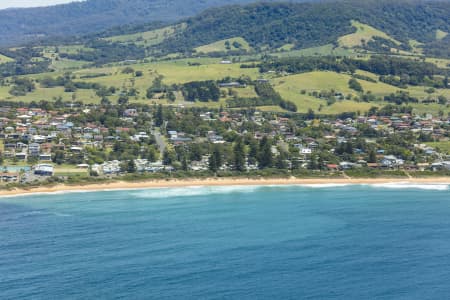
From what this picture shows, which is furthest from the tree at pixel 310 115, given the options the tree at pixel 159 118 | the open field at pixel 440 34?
the open field at pixel 440 34

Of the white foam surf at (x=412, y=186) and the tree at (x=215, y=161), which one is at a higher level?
the tree at (x=215, y=161)

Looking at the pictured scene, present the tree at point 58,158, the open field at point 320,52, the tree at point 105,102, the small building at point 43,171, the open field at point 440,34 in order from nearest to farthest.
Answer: the small building at point 43,171
the tree at point 58,158
the tree at point 105,102
the open field at point 320,52
the open field at point 440,34

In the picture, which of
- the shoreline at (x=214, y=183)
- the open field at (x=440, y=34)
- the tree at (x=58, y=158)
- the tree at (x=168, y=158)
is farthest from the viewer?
the open field at (x=440, y=34)

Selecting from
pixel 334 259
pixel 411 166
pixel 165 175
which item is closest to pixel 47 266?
pixel 334 259

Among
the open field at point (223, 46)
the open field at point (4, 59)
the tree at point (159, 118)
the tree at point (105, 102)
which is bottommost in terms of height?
the tree at point (159, 118)

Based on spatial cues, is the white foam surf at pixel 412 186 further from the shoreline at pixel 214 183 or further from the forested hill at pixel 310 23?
the forested hill at pixel 310 23

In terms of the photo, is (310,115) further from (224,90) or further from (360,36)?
(360,36)

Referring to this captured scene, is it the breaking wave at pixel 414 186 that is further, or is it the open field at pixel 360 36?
the open field at pixel 360 36
